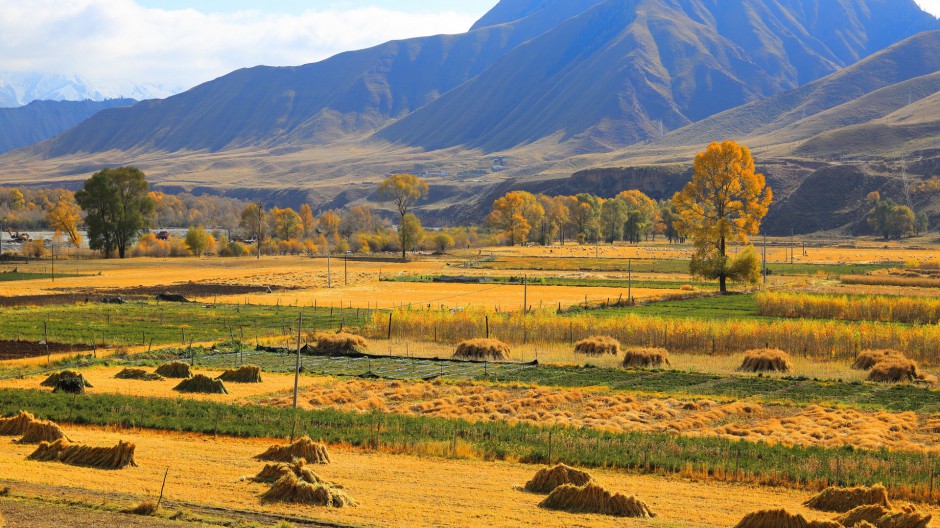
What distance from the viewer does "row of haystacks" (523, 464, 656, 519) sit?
22.7 m

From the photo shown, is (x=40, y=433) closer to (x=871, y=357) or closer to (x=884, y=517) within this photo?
(x=884, y=517)

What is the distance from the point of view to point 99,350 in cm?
5138

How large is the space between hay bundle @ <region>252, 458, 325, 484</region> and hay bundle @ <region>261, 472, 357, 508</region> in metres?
0.51

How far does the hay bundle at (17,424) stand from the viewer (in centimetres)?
2983

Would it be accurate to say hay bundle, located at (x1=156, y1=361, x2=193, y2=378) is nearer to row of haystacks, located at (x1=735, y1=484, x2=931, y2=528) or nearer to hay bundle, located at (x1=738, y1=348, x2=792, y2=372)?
hay bundle, located at (x1=738, y1=348, x2=792, y2=372)

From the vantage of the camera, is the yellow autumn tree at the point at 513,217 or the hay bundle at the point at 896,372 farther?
the yellow autumn tree at the point at 513,217

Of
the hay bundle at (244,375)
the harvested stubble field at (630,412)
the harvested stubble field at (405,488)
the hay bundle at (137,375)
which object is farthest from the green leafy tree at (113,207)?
the harvested stubble field at (405,488)

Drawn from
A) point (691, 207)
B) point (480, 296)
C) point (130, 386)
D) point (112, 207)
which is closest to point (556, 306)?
point (480, 296)

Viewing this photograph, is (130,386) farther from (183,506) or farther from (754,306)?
(754,306)

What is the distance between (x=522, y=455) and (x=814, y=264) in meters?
96.0

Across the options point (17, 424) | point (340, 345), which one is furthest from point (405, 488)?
point (340, 345)

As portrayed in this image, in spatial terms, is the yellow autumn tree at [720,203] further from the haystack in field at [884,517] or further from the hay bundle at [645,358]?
the haystack in field at [884,517]

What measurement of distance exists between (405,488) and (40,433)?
34.7 feet

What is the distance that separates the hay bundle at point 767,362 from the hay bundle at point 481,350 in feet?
36.7
